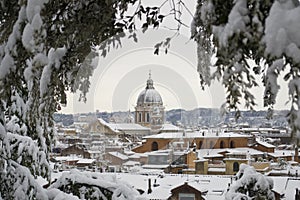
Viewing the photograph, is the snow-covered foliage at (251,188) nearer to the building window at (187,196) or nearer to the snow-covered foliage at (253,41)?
the snow-covered foliage at (253,41)

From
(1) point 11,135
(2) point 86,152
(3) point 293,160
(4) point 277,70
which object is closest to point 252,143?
(3) point 293,160

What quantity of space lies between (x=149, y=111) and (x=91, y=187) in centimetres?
2978

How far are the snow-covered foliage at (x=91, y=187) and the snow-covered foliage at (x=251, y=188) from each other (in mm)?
1445

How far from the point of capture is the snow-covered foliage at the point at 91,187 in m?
3.45

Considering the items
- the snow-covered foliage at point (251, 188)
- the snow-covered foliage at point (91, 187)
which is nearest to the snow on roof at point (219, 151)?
the snow-covered foliage at point (251, 188)

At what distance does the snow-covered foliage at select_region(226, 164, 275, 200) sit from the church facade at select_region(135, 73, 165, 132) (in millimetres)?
25014

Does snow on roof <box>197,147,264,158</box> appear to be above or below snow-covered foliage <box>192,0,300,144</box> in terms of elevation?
below

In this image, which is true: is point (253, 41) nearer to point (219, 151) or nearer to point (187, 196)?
point (187, 196)

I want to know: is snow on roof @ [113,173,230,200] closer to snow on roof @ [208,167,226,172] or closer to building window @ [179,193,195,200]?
building window @ [179,193,195,200]

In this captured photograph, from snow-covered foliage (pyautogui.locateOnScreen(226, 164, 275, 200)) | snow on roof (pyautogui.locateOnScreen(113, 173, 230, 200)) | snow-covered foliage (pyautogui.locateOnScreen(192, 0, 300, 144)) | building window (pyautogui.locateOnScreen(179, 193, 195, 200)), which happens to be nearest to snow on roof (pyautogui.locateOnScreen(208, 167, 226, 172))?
snow on roof (pyautogui.locateOnScreen(113, 173, 230, 200))

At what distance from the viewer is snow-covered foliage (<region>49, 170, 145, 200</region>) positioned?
136 inches

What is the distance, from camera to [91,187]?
3.50m

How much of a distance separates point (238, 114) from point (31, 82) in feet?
2.94

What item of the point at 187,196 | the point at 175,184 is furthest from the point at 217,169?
the point at 187,196
